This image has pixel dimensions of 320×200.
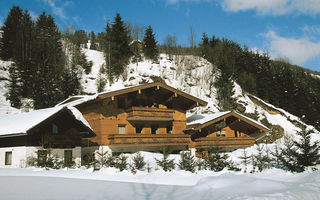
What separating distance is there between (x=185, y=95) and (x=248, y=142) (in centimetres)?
1011

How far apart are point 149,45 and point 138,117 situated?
34123mm

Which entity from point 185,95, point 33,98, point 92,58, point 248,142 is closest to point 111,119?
point 185,95

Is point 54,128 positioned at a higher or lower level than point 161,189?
higher

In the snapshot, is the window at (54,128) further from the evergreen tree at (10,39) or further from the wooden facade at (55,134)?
the evergreen tree at (10,39)

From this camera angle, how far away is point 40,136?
18422 millimetres

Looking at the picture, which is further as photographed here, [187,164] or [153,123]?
[153,123]

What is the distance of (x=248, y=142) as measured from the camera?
1247 inches

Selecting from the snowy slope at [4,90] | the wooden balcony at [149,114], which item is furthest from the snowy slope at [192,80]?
the wooden balcony at [149,114]

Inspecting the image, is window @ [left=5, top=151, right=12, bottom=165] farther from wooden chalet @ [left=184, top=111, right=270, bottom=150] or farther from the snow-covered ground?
wooden chalet @ [left=184, top=111, right=270, bottom=150]

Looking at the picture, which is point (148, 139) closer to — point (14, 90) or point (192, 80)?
point (14, 90)

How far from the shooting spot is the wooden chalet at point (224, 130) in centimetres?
2942

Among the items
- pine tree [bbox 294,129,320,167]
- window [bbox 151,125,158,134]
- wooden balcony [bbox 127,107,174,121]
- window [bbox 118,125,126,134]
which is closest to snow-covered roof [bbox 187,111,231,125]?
wooden balcony [bbox 127,107,174,121]

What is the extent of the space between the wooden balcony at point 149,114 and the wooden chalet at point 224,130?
3.27 meters

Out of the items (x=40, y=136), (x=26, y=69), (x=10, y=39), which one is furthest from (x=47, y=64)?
(x=40, y=136)
